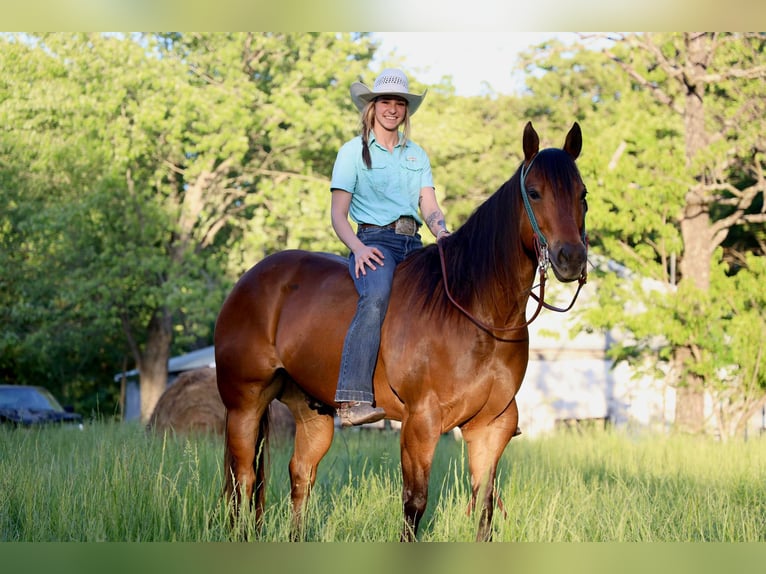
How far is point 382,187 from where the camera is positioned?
5605 mm

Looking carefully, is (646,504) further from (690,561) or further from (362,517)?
(690,561)

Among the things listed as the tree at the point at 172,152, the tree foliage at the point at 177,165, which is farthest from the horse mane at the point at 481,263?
the tree at the point at 172,152

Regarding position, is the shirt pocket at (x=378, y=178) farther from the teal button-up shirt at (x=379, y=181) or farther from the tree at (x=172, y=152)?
the tree at (x=172, y=152)

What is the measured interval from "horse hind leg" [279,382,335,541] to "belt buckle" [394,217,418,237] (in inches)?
54.4

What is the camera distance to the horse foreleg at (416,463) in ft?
15.9

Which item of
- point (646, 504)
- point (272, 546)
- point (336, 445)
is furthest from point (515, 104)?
point (272, 546)

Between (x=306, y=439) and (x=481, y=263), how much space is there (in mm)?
1987

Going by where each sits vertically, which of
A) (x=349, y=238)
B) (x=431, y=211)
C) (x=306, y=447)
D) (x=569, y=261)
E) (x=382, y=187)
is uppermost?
(x=382, y=187)

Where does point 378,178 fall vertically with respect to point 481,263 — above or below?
above

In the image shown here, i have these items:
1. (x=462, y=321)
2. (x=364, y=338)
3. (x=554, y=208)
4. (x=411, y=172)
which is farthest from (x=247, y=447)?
(x=554, y=208)

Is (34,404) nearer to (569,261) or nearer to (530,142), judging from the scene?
(530,142)

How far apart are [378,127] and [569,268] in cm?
189

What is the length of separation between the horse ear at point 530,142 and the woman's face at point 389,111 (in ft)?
3.85

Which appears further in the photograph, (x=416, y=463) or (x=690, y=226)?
(x=690, y=226)
